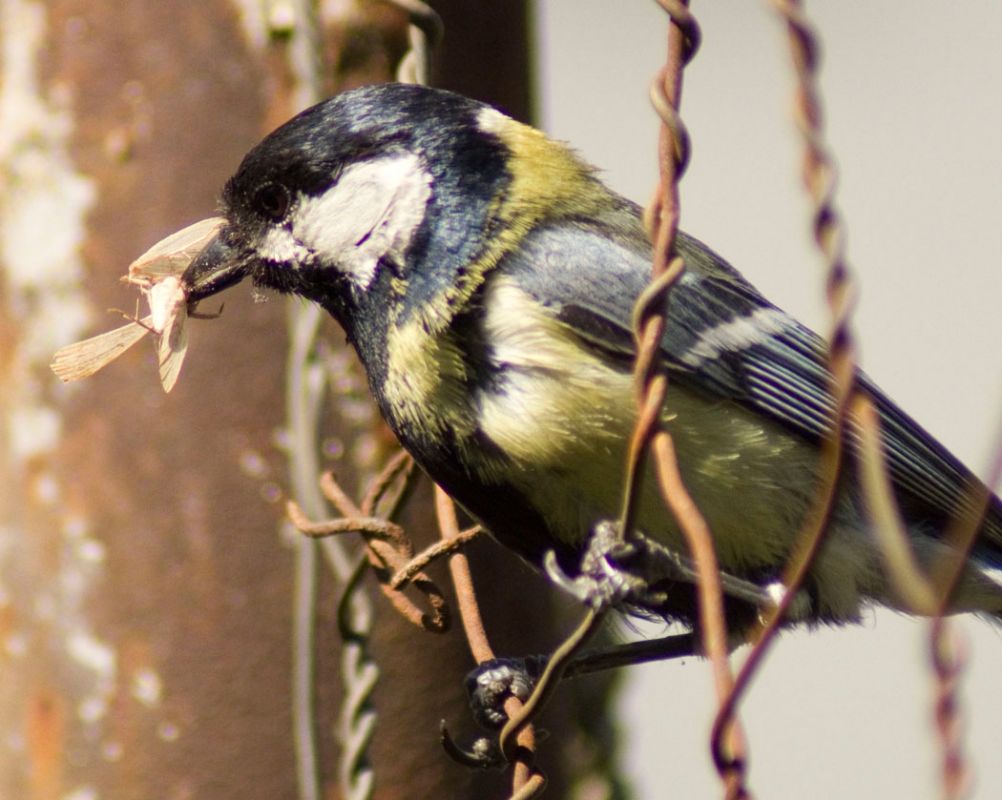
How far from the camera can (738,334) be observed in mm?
1796

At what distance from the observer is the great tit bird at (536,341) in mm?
1524

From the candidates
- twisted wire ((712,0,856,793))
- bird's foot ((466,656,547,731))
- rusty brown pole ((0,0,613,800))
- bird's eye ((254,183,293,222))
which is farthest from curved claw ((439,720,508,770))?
twisted wire ((712,0,856,793))

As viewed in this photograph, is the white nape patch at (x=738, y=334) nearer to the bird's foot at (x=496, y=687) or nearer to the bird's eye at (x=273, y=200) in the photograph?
the bird's foot at (x=496, y=687)

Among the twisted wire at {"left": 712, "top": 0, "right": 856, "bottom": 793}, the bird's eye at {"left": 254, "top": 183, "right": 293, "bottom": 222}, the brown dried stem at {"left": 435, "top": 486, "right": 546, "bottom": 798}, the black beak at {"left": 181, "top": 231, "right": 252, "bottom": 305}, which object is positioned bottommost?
the brown dried stem at {"left": 435, "top": 486, "right": 546, "bottom": 798}


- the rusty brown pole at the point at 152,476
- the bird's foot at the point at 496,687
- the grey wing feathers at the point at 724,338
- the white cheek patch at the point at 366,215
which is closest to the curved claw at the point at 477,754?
the bird's foot at the point at 496,687

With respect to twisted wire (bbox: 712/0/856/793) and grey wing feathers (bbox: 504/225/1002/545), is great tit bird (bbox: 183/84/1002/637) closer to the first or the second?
grey wing feathers (bbox: 504/225/1002/545)

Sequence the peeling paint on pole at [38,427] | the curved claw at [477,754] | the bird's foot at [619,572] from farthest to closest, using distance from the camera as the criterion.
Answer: the peeling paint on pole at [38,427] < the curved claw at [477,754] < the bird's foot at [619,572]

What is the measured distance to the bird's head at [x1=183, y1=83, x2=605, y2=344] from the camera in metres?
1.68

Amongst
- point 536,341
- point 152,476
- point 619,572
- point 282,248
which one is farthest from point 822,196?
point 152,476

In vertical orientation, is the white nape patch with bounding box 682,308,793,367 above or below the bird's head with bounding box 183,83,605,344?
below

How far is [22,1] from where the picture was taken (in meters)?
2.02

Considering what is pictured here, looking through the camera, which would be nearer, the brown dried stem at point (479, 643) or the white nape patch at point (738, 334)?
the brown dried stem at point (479, 643)

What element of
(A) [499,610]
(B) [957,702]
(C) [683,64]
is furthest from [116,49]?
(B) [957,702]

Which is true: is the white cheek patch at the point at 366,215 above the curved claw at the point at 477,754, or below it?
above
